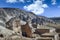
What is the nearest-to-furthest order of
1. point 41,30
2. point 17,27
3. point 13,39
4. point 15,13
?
1. point 13,39
2. point 17,27
3. point 41,30
4. point 15,13

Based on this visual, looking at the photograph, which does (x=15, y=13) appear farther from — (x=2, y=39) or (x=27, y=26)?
(x=2, y=39)

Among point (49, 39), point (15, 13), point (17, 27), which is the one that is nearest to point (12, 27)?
point (17, 27)

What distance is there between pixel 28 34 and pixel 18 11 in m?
59.0

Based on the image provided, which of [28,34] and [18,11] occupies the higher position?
[18,11]

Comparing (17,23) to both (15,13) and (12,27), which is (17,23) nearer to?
(12,27)

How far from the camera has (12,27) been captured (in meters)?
23.9

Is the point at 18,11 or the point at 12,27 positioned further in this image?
the point at 18,11

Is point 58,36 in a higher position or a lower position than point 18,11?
lower

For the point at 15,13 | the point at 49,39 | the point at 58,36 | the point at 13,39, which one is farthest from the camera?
the point at 15,13

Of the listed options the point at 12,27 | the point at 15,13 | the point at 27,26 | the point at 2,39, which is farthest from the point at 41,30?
the point at 15,13

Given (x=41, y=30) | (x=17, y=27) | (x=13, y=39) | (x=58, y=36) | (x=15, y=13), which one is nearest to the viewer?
(x=13, y=39)

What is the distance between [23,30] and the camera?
2508 cm

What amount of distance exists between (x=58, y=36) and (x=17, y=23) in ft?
22.0

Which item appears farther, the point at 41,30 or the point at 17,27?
the point at 41,30
